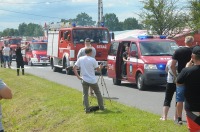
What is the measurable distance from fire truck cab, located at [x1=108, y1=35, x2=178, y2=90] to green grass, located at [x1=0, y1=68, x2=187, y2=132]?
2820 mm

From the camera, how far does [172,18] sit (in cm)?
4166

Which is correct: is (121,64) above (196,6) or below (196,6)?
below

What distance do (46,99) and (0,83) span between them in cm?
889

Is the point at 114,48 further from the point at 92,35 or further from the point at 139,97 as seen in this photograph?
the point at 92,35

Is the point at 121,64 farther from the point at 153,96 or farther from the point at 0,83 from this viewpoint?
the point at 0,83

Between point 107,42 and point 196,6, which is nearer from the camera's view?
point 107,42

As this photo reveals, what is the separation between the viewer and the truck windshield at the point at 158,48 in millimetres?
17422

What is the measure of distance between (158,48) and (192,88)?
11182mm

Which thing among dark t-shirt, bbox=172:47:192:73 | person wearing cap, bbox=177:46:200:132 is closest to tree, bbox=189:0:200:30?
dark t-shirt, bbox=172:47:192:73

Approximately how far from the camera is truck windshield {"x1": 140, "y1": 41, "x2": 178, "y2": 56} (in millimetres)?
17422

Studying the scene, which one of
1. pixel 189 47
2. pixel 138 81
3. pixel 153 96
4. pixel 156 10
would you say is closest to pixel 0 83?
pixel 189 47

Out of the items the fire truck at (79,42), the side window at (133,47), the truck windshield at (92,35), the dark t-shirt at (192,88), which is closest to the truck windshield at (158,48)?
the side window at (133,47)

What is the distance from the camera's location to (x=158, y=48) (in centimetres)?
1755

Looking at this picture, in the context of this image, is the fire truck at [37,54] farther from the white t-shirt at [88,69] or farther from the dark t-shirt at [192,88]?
the dark t-shirt at [192,88]
